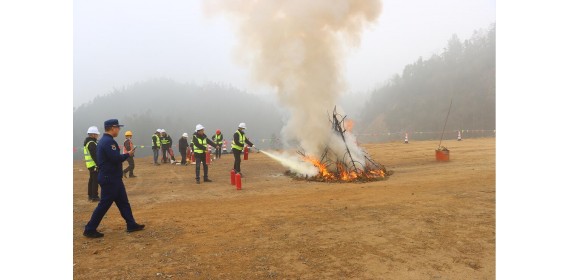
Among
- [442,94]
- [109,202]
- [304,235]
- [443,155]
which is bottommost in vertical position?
[304,235]

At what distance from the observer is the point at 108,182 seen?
5.81 m

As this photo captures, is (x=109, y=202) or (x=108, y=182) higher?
(x=108, y=182)

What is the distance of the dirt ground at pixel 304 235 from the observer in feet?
14.1

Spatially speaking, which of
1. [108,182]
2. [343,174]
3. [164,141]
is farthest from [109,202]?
[164,141]

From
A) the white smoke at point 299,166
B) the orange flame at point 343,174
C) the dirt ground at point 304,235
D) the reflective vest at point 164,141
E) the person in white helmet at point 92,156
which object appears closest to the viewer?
the dirt ground at point 304,235

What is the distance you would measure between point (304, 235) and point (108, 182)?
11.2 feet

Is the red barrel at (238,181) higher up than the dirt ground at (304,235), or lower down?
higher up

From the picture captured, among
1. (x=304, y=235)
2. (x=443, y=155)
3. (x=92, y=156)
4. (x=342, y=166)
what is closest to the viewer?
(x=304, y=235)

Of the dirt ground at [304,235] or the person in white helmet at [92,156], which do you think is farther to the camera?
the person in white helmet at [92,156]

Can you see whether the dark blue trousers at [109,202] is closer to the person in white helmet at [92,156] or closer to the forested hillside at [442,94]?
the person in white helmet at [92,156]

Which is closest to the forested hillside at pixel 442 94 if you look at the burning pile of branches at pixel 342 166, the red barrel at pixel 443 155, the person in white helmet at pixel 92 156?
the red barrel at pixel 443 155

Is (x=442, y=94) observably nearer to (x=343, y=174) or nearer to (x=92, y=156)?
(x=343, y=174)

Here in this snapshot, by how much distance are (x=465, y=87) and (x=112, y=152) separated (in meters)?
68.4

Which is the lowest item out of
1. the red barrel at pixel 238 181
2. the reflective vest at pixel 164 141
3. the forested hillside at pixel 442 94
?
the red barrel at pixel 238 181
